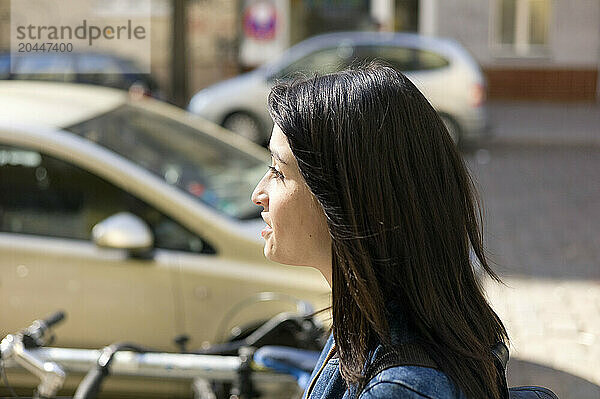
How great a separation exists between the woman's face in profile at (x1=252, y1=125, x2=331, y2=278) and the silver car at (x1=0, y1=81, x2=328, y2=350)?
2212 mm

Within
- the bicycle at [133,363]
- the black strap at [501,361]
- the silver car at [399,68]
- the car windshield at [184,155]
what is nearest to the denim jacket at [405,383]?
the black strap at [501,361]

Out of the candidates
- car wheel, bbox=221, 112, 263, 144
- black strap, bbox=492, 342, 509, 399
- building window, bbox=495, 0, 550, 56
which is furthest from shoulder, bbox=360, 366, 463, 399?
building window, bbox=495, 0, 550, 56

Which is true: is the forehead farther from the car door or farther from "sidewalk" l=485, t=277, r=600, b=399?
"sidewalk" l=485, t=277, r=600, b=399

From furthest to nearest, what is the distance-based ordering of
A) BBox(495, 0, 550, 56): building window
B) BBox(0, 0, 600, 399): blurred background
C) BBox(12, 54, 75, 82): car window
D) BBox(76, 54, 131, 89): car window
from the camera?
BBox(495, 0, 550, 56): building window < BBox(76, 54, 131, 89): car window < BBox(12, 54, 75, 82): car window < BBox(0, 0, 600, 399): blurred background

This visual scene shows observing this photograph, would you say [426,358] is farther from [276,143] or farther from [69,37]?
[69,37]

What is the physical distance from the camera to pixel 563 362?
199 inches

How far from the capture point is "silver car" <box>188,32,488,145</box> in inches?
515

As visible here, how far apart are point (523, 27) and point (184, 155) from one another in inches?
628

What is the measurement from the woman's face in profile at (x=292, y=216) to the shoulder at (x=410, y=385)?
12.9 inches

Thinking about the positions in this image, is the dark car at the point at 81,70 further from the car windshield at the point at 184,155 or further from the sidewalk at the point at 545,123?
the car windshield at the point at 184,155

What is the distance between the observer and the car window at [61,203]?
413cm

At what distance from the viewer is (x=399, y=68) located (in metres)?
13.3

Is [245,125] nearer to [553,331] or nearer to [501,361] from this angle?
[553,331]

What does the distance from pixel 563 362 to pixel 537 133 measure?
10.5 meters
